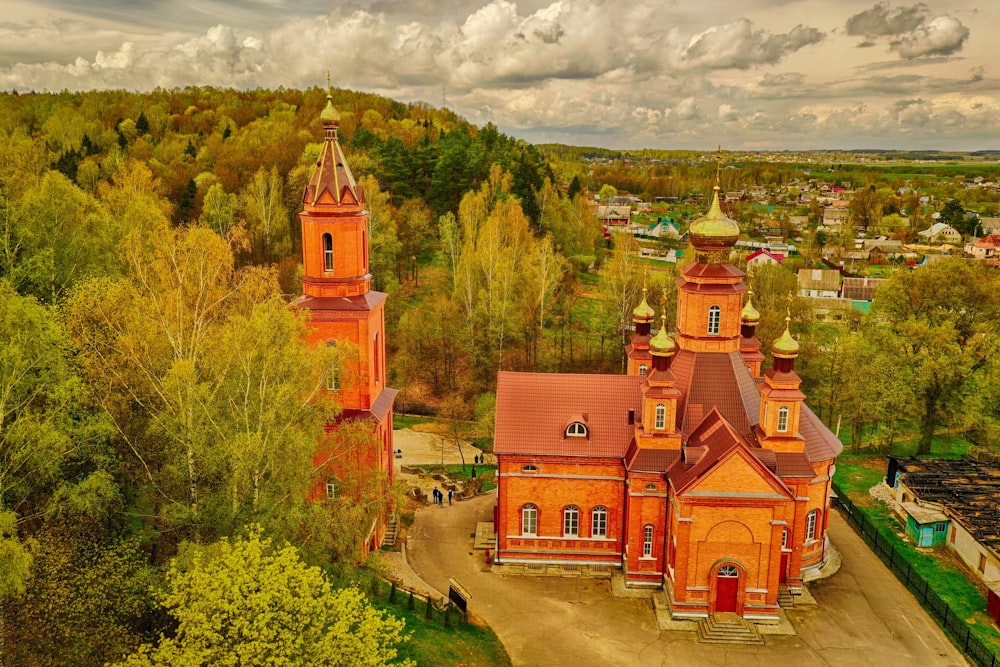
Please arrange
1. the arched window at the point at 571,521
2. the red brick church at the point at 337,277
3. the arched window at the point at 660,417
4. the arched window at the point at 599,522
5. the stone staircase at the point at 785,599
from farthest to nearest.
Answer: the arched window at the point at 571,521
the arched window at the point at 599,522
the arched window at the point at 660,417
the stone staircase at the point at 785,599
the red brick church at the point at 337,277

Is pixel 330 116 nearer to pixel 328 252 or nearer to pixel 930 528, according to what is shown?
pixel 328 252

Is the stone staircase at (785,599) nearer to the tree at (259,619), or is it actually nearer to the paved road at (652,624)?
the paved road at (652,624)

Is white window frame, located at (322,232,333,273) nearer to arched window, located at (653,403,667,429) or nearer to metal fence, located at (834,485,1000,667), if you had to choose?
arched window, located at (653,403,667,429)

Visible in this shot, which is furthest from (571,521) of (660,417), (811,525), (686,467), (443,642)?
(811,525)

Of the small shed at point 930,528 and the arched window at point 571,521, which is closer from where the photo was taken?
the arched window at point 571,521

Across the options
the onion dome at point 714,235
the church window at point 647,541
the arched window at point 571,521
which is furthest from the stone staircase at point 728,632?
the onion dome at point 714,235
